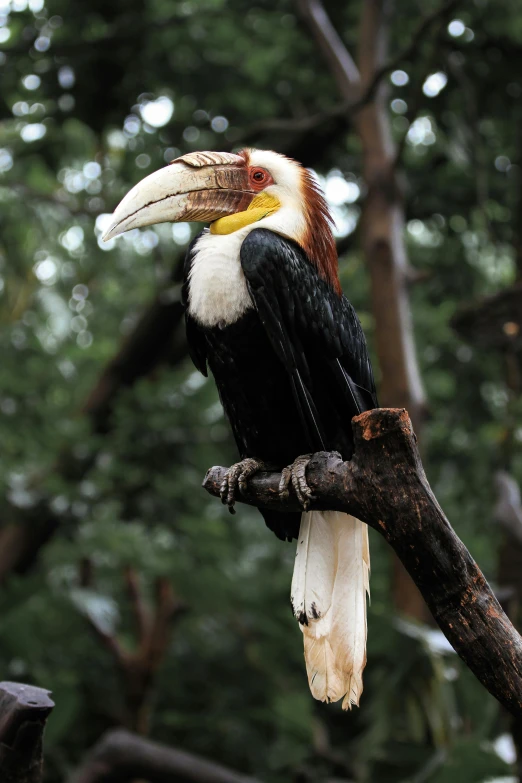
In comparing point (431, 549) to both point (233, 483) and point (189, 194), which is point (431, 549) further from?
point (189, 194)

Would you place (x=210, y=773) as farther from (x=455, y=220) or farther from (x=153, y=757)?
(x=455, y=220)

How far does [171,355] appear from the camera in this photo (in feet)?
15.8

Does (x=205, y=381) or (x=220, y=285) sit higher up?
(x=220, y=285)

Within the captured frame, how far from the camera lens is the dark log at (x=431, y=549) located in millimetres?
1229

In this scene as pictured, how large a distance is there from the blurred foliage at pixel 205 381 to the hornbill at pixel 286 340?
1.47 m

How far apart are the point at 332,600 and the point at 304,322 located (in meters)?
0.48

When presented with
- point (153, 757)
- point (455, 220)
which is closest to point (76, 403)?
point (455, 220)

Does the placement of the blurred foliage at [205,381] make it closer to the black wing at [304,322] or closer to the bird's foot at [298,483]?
the black wing at [304,322]

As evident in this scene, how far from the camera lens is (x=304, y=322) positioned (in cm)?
156

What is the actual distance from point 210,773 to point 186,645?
2639 mm

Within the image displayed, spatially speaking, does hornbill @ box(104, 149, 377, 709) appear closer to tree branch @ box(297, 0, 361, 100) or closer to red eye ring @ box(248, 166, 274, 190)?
red eye ring @ box(248, 166, 274, 190)

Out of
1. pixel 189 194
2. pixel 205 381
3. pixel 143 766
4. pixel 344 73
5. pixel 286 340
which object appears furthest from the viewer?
pixel 205 381

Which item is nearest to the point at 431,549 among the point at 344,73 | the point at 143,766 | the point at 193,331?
the point at 193,331

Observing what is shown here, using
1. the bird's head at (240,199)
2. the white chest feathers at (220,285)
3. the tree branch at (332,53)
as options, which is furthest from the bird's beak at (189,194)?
the tree branch at (332,53)
